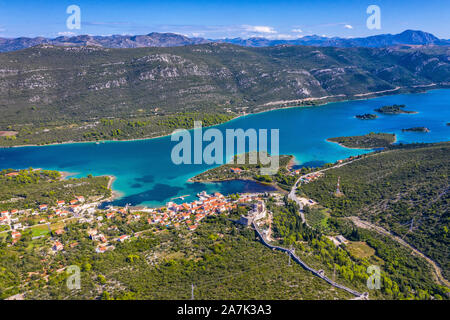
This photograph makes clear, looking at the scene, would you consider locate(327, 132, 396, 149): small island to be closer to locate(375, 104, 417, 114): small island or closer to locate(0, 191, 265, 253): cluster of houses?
locate(375, 104, 417, 114): small island

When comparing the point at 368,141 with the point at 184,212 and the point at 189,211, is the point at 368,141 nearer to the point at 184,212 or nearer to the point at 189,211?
the point at 189,211

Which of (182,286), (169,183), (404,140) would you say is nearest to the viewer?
(182,286)

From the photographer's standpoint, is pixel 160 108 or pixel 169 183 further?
pixel 160 108

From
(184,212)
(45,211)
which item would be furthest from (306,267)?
(45,211)

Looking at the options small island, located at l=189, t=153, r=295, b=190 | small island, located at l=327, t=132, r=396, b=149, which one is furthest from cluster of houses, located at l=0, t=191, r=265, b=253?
small island, located at l=327, t=132, r=396, b=149

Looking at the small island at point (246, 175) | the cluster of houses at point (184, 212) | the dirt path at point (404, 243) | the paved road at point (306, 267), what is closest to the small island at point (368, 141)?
the small island at point (246, 175)
